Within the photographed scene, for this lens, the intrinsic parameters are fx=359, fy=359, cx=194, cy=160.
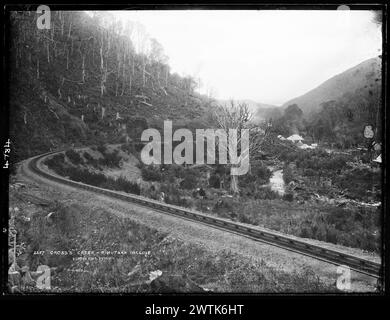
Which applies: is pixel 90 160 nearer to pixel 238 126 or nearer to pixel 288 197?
pixel 238 126

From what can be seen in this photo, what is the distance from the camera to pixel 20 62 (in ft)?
14.5

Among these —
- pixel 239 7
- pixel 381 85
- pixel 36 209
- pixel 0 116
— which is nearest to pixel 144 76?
pixel 239 7

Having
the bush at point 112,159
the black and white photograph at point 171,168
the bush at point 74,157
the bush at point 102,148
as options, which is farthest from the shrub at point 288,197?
the bush at point 74,157

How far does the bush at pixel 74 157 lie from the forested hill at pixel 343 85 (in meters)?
2.78

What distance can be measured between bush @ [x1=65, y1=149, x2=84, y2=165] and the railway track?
205mm

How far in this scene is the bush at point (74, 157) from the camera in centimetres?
458

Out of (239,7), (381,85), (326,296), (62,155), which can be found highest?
(239,7)

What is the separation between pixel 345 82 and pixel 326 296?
2.62 metres

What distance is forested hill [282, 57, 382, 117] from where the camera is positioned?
4375 mm

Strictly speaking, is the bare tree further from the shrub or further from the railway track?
the shrub

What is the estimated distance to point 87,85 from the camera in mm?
4551

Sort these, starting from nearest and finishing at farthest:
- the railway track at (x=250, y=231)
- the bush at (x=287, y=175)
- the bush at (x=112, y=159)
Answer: the railway track at (x=250, y=231) < the bush at (x=287, y=175) < the bush at (x=112, y=159)

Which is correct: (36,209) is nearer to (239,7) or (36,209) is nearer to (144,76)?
(144,76)

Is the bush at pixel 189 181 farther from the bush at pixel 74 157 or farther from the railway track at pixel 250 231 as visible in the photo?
the bush at pixel 74 157
